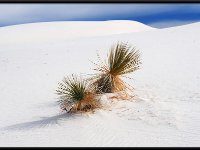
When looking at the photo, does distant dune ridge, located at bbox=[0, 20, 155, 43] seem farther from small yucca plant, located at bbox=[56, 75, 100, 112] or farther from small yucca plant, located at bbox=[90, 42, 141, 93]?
small yucca plant, located at bbox=[56, 75, 100, 112]

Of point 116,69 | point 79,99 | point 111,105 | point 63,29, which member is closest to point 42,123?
point 79,99

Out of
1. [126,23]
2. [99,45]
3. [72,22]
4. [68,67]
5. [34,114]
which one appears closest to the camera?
[34,114]

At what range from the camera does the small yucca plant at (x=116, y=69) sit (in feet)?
30.1

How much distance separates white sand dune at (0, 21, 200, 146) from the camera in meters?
7.36

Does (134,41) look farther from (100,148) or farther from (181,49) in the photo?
(100,148)

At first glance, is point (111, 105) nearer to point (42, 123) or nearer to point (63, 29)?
point (42, 123)

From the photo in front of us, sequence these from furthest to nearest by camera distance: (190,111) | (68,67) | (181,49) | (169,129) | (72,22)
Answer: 1. (72,22)
2. (181,49)
3. (68,67)
4. (190,111)
5. (169,129)

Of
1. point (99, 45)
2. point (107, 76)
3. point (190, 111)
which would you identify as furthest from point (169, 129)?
point (99, 45)

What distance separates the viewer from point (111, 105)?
8797mm

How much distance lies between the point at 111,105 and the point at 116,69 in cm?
83

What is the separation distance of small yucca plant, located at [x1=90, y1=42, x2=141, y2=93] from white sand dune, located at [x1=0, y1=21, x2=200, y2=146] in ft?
1.62

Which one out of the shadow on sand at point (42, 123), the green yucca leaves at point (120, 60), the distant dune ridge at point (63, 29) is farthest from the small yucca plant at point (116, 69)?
the distant dune ridge at point (63, 29)

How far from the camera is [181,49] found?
48.9ft

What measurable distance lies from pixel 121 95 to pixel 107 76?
49cm
